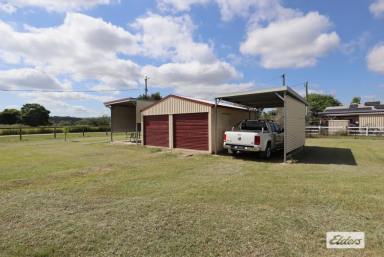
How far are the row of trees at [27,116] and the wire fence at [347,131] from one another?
56698mm

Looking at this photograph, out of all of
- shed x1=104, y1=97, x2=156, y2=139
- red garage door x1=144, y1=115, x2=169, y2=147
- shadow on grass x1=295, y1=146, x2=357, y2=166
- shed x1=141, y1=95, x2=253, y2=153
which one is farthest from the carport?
shed x1=104, y1=97, x2=156, y2=139

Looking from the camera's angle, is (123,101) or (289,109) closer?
(289,109)

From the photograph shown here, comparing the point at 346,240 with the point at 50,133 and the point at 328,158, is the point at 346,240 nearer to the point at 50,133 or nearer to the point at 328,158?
the point at 328,158

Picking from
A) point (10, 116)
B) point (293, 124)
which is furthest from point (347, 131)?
point (10, 116)

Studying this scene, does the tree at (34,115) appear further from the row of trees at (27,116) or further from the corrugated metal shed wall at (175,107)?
the corrugated metal shed wall at (175,107)

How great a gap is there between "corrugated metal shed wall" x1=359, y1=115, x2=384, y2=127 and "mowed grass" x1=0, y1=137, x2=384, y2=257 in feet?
77.3

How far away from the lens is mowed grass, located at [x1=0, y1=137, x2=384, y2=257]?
3387 millimetres

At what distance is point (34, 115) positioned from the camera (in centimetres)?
5856

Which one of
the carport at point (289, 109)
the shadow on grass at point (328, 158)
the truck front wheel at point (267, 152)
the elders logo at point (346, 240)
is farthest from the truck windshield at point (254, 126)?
the elders logo at point (346, 240)

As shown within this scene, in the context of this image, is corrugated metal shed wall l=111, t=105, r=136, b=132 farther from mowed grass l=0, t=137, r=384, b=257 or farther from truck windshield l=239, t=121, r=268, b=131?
mowed grass l=0, t=137, r=384, b=257

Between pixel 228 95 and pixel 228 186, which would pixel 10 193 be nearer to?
pixel 228 186

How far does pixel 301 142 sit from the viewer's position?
1494 cm

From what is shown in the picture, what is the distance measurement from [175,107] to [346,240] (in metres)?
11.7

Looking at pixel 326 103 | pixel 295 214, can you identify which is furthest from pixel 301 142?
pixel 326 103
